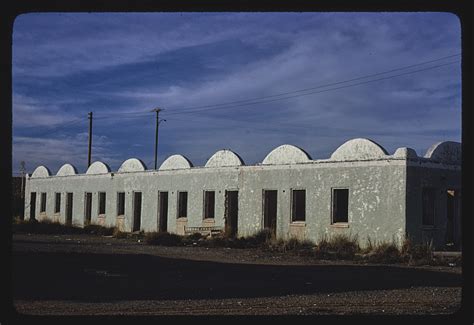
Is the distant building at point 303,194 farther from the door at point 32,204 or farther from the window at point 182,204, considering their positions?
the door at point 32,204

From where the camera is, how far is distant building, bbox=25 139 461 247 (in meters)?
16.8

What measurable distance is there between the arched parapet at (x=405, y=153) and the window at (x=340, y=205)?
2247 millimetres

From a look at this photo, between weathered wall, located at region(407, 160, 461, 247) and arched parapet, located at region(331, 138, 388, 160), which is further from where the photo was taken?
arched parapet, located at region(331, 138, 388, 160)

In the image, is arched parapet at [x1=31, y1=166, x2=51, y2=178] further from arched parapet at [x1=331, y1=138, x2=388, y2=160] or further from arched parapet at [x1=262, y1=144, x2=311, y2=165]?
arched parapet at [x1=331, y1=138, x2=388, y2=160]

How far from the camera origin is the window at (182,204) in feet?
80.2

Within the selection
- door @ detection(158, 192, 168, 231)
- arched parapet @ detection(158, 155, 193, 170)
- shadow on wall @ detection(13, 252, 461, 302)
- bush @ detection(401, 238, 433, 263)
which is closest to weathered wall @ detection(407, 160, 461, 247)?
bush @ detection(401, 238, 433, 263)

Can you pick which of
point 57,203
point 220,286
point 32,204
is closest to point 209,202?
point 220,286

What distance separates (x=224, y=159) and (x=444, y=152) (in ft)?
28.2

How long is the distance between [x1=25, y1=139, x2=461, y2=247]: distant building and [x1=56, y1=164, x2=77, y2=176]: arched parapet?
4670 mm

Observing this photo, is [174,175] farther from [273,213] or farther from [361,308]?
[361,308]

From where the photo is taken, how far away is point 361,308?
7492 mm

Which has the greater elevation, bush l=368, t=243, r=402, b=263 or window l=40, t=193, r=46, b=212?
window l=40, t=193, r=46, b=212
